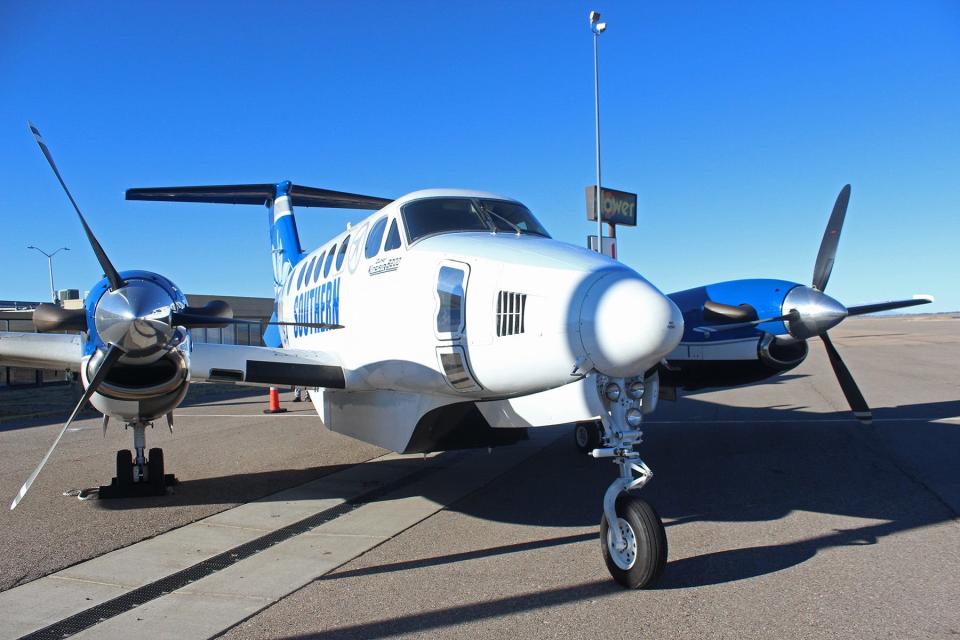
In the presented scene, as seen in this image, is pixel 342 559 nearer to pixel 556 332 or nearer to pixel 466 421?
pixel 466 421

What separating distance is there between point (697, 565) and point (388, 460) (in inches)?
234

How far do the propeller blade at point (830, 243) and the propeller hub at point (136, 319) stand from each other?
8209 mm

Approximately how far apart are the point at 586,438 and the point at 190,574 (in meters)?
6.14

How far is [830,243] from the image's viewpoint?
9.59m

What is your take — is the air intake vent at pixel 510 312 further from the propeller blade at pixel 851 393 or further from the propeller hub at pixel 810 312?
the propeller blade at pixel 851 393

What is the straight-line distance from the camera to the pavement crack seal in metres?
4.21

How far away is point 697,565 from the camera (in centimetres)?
505

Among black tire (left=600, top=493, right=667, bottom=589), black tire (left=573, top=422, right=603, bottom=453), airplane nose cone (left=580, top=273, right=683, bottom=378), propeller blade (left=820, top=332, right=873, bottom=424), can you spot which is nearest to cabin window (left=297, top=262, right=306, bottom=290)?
black tire (left=573, top=422, right=603, bottom=453)

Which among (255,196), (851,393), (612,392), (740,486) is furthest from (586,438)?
(255,196)

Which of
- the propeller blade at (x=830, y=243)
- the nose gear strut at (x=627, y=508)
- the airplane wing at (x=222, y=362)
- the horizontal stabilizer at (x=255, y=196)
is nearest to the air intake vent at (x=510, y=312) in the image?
the nose gear strut at (x=627, y=508)

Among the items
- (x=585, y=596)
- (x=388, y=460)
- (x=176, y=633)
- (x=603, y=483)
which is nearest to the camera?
(x=176, y=633)

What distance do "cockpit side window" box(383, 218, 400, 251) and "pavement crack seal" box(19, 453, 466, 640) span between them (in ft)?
9.18

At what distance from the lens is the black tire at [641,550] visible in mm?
4484

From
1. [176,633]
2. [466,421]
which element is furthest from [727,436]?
[176,633]
